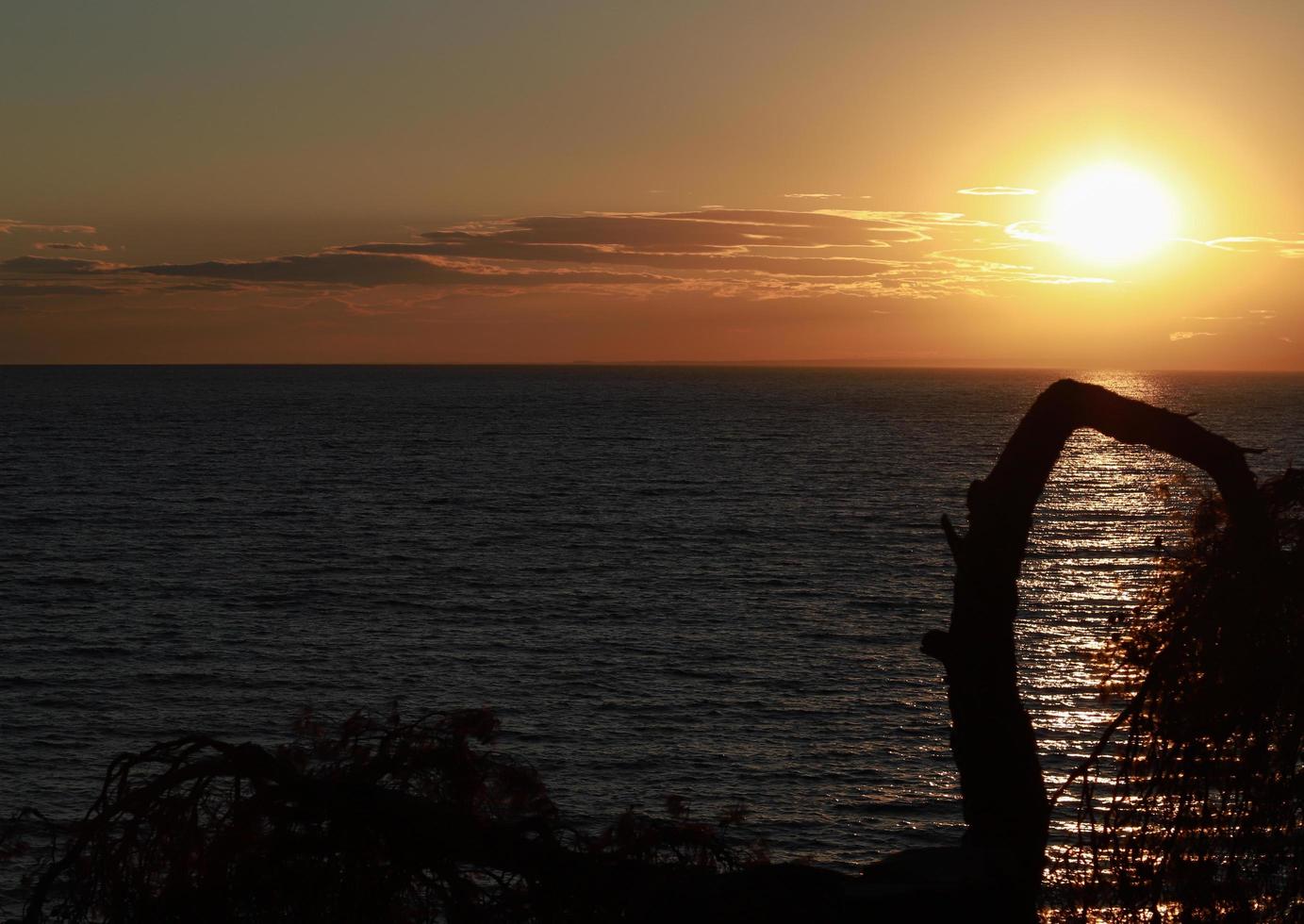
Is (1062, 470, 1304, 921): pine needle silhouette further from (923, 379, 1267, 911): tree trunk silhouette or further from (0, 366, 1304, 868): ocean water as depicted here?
(0, 366, 1304, 868): ocean water

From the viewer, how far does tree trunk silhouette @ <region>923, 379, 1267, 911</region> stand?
8.94m

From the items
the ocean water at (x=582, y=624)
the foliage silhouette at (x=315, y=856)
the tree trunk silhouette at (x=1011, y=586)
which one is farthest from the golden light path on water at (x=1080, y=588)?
the foliage silhouette at (x=315, y=856)

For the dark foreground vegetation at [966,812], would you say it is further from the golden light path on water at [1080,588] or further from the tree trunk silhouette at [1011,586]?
the golden light path on water at [1080,588]

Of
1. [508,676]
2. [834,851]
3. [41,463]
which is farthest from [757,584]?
[41,463]

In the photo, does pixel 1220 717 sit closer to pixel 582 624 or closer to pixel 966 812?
pixel 966 812

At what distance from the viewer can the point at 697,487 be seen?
12662cm

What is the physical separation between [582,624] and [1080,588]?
29.6m

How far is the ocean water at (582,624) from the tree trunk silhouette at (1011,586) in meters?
1.21

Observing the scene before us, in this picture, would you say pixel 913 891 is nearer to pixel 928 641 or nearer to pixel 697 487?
pixel 928 641

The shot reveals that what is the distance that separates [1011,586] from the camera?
9047 mm

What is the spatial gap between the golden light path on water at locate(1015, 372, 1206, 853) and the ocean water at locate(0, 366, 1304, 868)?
256 mm

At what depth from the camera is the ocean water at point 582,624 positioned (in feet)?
137

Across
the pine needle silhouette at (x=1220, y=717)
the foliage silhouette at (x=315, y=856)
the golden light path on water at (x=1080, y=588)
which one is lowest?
the golden light path on water at (x=1080, y=588)

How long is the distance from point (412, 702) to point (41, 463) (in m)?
110
